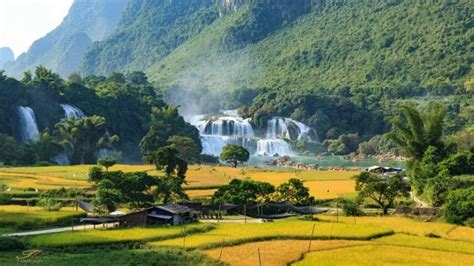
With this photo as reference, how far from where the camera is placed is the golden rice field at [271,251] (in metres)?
25.1

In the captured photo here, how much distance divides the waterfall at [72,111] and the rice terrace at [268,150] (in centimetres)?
119

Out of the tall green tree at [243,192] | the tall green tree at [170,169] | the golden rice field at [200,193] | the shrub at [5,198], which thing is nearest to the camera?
the shrub at [5,198]

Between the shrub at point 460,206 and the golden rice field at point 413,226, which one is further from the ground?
the shrub at point 460,206

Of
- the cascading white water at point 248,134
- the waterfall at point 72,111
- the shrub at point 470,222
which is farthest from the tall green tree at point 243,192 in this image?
the cascading white water at point 248,134

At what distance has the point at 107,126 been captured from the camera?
96000 millimetres

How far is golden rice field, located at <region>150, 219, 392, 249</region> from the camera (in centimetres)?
2905

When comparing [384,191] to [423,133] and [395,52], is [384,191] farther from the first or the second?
[395,52]

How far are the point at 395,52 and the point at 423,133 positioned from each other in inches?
4118

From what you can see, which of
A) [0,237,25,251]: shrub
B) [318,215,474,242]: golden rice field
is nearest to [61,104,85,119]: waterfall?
[318,215,474,242]: golden rice field

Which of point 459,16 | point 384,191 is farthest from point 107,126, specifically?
point 459,16

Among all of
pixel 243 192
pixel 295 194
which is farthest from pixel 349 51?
pixel 243 192

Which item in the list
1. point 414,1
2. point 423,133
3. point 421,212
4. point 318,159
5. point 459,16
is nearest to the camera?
point 421,212

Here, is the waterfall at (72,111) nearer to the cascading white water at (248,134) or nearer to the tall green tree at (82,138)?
the tall green tree at (82,138)

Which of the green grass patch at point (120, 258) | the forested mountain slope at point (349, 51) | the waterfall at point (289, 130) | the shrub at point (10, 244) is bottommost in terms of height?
the green grass patch at point (120, 258)
